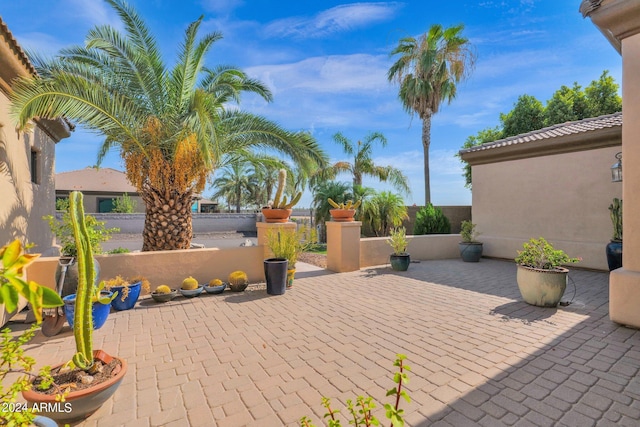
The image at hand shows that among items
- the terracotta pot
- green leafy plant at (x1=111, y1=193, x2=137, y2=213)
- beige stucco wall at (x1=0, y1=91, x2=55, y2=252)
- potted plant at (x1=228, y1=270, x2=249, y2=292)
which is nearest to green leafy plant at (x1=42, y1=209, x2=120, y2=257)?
beige stucco wall at (x1=0, y1=91, x2=55, y2=252)

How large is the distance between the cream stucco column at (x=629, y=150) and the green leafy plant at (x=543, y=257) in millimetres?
941

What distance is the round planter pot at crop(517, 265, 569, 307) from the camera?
566 centimetres

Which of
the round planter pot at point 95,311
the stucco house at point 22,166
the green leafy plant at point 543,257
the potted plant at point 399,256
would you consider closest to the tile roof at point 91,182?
the stucco house at point 22,166

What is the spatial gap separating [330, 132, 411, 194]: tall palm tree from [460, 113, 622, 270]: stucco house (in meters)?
7.46

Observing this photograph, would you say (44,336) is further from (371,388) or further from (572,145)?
(572,145)

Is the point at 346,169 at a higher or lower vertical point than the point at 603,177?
higher

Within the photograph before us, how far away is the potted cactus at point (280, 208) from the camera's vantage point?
8.31m

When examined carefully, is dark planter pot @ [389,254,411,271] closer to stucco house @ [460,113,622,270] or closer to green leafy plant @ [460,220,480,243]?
green leafy plant @ [460,220,480,243]

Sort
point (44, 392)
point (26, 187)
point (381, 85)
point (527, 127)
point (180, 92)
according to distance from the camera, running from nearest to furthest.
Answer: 1. point (44, 392)
2. point (26, 187)
3. point (180, 92)
4. point (381, 85)
5. point (527, 127)

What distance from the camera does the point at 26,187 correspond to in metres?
6.84

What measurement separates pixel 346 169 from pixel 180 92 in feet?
44.1

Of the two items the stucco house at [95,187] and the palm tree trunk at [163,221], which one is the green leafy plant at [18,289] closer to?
the palm tree trunk at [163,221]

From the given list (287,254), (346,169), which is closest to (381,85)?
(346,169)

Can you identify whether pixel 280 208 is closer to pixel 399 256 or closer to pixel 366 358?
pixel 399 256
